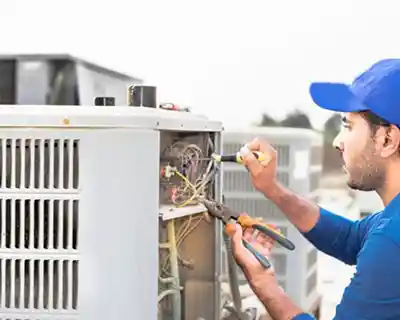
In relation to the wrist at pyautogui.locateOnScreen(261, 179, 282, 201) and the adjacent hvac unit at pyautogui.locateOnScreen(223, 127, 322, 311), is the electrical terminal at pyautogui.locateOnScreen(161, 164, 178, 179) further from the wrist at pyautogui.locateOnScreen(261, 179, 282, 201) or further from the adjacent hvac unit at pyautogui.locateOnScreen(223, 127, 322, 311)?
the adjacent hvac unit at pyautogui.locateOnScreen(223, 127, 322, 311)

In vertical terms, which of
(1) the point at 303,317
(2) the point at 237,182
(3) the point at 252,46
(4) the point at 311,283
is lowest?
(4) the point at 311,283

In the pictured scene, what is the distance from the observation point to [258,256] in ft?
3.01

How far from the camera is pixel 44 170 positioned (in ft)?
2.58

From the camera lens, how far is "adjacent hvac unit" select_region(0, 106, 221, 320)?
78 cm

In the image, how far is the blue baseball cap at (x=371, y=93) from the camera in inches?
33.0

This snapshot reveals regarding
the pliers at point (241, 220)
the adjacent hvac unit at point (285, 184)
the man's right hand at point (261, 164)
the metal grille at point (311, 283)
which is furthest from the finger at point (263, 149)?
the metal grille at point (311, 283)

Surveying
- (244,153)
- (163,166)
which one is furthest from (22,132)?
(244,153)

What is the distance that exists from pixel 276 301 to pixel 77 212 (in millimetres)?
302

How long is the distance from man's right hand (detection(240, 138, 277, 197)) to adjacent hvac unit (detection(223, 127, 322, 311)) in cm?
73

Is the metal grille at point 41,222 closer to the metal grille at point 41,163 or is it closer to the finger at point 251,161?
the metal grille at point 41,163

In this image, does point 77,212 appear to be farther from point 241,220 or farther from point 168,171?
point 241,220

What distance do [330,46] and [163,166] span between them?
135 cm

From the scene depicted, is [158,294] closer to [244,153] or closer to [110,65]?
[244,153]

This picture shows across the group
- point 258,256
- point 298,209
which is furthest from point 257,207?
point 258,256
